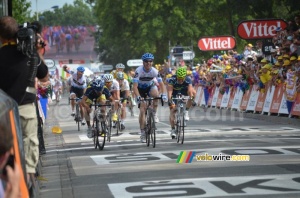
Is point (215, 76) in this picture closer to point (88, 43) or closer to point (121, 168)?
point (121, 168)

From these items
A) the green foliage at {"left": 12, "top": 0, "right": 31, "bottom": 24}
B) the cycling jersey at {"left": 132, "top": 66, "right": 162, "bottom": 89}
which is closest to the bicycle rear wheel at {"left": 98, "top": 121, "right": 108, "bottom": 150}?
the cycling jersey at {"left": 132, "top": 66, "right": 162, "bottom": 89}

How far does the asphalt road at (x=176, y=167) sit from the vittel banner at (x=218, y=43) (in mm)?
21031

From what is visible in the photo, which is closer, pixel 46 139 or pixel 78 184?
pixel 78 184

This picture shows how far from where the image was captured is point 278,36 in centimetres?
3012

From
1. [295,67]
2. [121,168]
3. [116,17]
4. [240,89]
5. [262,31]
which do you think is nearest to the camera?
[121,168]

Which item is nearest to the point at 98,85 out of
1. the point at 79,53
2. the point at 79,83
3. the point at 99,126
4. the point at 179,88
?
the point at 99,126

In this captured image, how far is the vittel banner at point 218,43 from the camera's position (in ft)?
147

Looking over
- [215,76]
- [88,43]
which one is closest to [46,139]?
[215,76]

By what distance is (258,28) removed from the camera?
96.6ft

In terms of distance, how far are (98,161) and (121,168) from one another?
1.74m

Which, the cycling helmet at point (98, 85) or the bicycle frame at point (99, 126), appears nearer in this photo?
the bicycle frame at point (99, 126)

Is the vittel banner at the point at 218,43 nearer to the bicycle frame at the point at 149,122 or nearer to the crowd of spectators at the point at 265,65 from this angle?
the crowd of spectators at the point at 265,65

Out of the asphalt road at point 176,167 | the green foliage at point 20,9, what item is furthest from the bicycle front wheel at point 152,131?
the green foliage at point 20,9

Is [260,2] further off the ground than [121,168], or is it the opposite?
[260,2]
